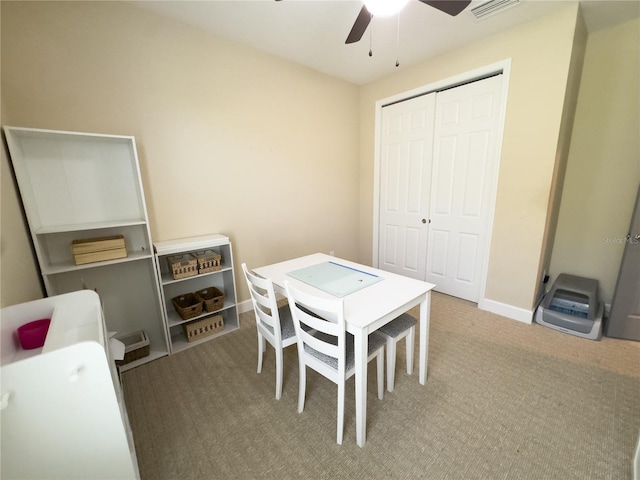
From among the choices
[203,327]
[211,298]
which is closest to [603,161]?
[211,298]

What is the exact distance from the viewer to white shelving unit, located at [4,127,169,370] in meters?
1.67

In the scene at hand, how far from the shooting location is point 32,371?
0.80 meters

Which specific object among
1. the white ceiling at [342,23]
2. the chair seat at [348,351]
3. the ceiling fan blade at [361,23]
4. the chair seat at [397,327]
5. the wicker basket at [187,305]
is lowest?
the wicker basket at [187,305]

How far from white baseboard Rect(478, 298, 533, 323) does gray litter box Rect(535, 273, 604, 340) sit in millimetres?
81

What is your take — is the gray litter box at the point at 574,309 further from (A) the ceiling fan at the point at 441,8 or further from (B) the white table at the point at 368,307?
(A) the ceiling fan at the point at 441,8

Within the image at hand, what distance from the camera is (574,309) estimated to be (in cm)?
233

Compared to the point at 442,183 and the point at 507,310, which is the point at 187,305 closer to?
the point at 442,183

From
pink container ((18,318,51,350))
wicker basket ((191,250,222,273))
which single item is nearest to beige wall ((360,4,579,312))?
wicker basket ((191,250,222,273))

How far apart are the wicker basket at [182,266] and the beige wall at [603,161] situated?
12.0 ft

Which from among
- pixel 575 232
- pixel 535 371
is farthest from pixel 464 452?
pixel 575 232

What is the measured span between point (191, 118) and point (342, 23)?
4.91 feet

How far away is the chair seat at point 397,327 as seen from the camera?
1587mm

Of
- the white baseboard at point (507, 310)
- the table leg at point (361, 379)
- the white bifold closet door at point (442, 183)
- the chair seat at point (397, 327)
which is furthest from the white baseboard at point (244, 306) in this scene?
the white baseboard at point (507, 310)

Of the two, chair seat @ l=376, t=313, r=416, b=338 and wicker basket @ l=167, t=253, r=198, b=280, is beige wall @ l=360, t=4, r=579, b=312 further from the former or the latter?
wicker basket @ l=167, t=253, r=198, b=280
